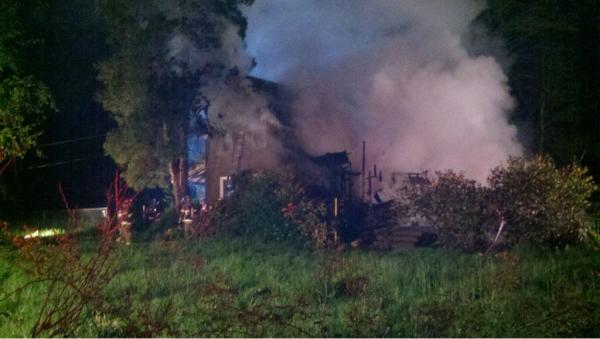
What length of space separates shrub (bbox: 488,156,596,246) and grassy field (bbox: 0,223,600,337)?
1.93 feet

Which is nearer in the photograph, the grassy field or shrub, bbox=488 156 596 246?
the grassy field

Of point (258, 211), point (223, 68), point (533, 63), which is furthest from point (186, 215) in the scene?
point (533, 63)

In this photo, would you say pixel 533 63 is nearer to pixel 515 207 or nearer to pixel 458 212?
pixel 515 207

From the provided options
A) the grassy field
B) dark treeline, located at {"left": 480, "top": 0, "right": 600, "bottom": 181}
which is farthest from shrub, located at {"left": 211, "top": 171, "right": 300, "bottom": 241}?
dark treeline, located at {"left": 480, "top": 0, "right": 600, "bottom": 181}

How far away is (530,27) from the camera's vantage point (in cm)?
1734

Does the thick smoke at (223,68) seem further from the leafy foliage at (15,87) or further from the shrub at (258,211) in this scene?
the leafy foliage at (15,87)

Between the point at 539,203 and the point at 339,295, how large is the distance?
5466mm

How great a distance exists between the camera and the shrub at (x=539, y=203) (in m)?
10.9

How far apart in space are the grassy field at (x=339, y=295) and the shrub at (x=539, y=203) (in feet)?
1.93

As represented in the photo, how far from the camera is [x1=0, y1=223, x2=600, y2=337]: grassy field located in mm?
6258

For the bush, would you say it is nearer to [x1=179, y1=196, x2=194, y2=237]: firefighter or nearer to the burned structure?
the burned structure

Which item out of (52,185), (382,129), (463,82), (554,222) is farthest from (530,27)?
(52,185)

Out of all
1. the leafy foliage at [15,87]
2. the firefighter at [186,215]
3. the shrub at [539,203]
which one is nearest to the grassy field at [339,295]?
the shrub at [539,203]

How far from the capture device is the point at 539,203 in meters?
10.8
